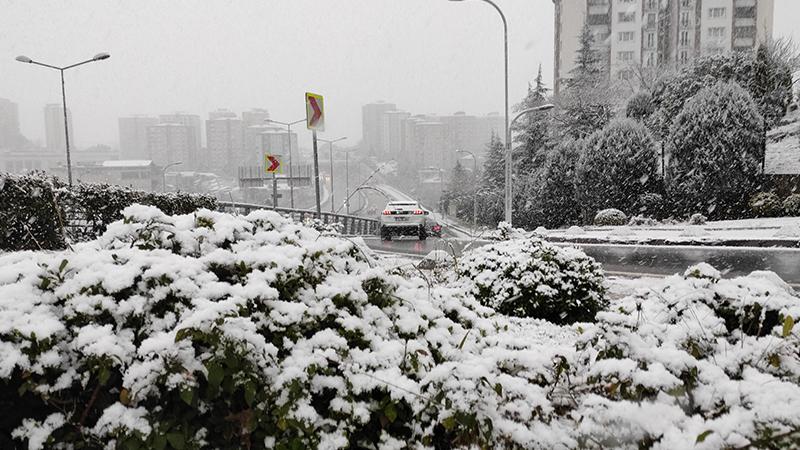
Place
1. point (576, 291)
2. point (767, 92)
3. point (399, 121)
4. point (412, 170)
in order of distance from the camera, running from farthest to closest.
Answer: point (399, 121) < point (412, 170) < point (767, 92) < point (576, 291)

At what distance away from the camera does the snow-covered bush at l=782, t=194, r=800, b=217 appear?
21.0 metres

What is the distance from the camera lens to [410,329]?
3.10m

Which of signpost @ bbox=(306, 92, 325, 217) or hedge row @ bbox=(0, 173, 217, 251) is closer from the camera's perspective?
hedge row @ bbox=(0, 173, 217, 251)

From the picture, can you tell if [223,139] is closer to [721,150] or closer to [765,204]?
[721,150]

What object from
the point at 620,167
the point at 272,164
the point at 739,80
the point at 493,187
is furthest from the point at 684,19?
the point at 272,164

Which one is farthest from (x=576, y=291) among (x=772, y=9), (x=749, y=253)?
(x=772, y=9)

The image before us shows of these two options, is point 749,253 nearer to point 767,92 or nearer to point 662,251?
point 662,251

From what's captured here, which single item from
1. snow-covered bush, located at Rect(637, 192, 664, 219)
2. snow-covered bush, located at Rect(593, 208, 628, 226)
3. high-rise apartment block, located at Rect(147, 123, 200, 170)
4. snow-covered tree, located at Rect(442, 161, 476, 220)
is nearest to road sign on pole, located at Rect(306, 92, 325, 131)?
snow-covered bush, located at Rect(593, 208, 628, 226)

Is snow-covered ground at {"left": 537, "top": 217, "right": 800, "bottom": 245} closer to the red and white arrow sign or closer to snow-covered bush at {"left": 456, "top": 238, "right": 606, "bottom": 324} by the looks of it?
snow-covered bush at {"left": 456, "top": 238, "right": 606, "bottom": 324}

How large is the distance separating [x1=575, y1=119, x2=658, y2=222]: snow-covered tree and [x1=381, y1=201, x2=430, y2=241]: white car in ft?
31.8

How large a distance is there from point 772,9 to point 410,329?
86426mm

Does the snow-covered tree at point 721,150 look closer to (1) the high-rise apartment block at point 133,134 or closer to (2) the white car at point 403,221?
(2) the white car at point 403,221

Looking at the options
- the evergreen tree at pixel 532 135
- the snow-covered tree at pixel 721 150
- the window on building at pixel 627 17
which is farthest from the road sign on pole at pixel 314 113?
the window on building at pixel 627 17

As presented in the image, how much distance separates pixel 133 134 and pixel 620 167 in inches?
3759
